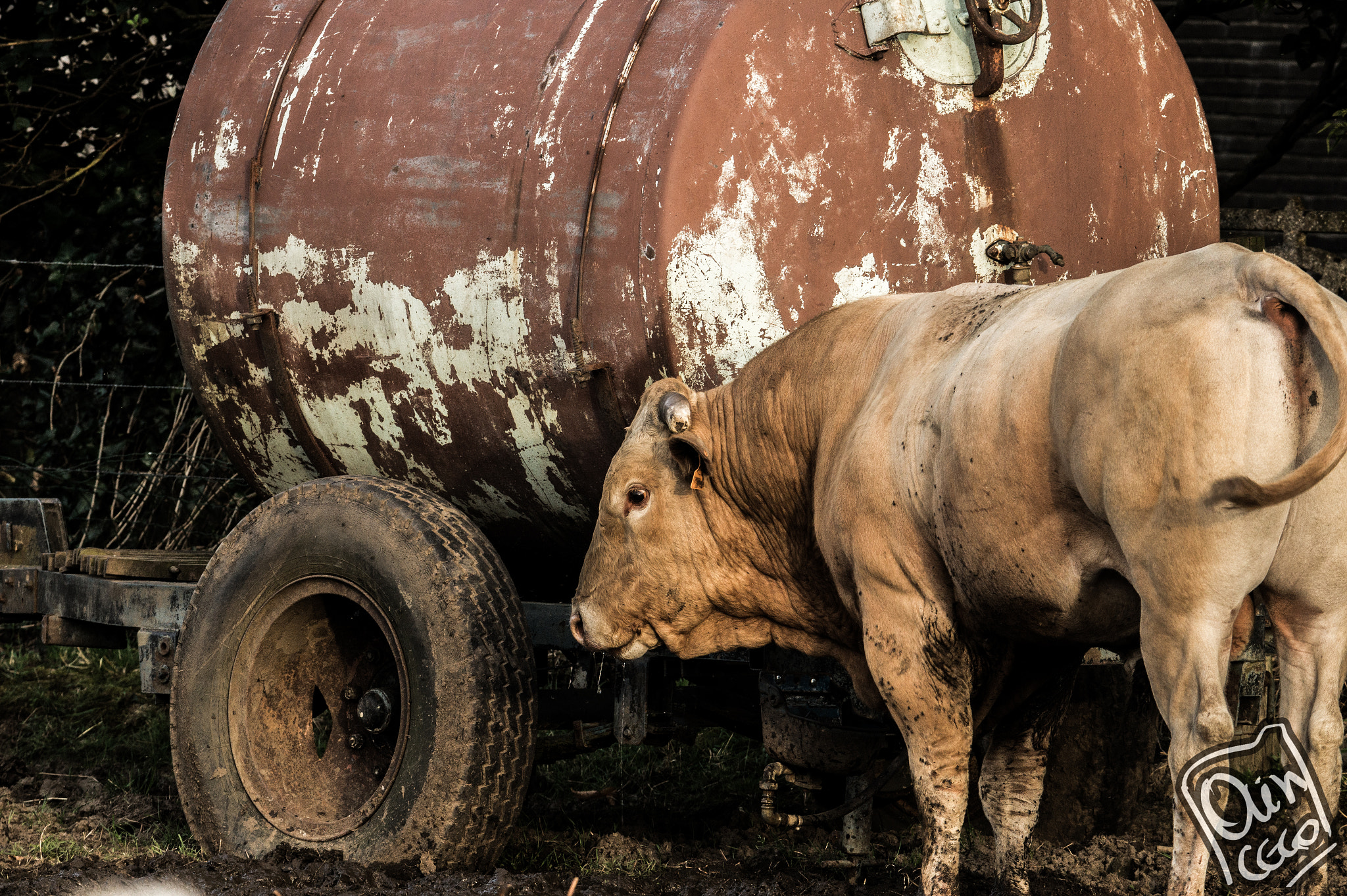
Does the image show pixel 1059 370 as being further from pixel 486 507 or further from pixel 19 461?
pixel 19 461

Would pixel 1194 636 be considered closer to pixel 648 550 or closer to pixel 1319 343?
pixel 1319 343

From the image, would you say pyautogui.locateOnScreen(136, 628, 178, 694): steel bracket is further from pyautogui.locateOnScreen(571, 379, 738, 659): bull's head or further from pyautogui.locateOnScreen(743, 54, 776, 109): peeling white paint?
pyautogui.locateOnScreen(743, 54, 776, 109): peeling white paint

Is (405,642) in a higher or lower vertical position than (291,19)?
lower

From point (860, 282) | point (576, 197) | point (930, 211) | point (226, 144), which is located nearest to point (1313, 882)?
point (860, 282)

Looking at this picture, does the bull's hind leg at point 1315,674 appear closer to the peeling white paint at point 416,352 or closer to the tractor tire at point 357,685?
the tractor tire at point 357,685

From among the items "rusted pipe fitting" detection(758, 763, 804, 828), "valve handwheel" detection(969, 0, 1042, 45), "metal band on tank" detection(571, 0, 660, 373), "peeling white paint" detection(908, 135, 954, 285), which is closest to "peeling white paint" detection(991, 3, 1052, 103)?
"valve handwheel" detection(969, 0, 1042, 45)

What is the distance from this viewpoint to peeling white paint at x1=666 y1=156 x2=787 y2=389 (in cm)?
394

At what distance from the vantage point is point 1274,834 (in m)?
3.73

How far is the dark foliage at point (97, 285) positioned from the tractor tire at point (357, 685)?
3505mm

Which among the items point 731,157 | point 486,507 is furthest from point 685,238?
point 486,507

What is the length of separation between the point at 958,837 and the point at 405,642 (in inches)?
61.8

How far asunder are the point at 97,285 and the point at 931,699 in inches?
260

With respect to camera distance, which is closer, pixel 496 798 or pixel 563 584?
pixel 496 798

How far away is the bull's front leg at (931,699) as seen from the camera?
11.3 feet
